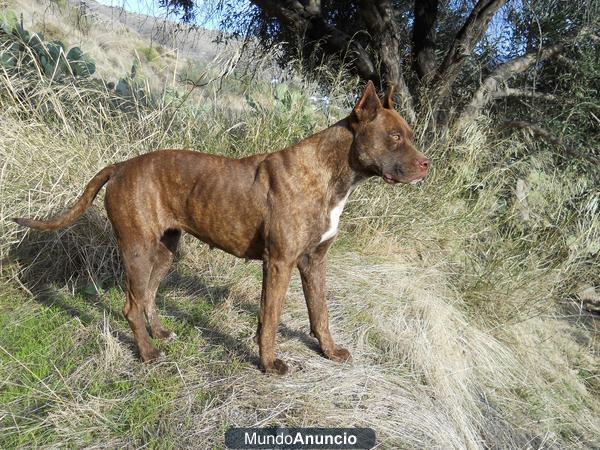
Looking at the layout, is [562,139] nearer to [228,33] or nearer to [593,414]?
[593,414]

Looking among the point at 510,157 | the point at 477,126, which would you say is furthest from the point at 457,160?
the point at 510,157

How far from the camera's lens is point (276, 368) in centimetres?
324

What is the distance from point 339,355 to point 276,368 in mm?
523

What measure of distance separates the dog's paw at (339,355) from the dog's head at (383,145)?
1246 millimetres

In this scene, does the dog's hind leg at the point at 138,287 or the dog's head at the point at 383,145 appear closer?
the dog's head at the point at 383,145

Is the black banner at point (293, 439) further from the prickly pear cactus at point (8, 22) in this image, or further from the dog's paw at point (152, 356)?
the prickly pear cactus at point (8, 22)

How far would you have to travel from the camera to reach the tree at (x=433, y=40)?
19.7ft

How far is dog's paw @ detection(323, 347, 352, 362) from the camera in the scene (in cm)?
355

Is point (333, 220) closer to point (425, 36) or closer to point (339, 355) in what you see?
point (339, 355)

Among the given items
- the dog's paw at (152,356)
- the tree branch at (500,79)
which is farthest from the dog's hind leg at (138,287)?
the tree branch at (500,79)

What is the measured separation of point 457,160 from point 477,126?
689 mm

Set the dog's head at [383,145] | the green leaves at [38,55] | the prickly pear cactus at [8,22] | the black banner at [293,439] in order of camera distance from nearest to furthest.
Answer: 1. the black banner at [293,439]
2. the dog's head at [383,145]
3. the green leaves at [38,55]
4. the prickly pear cactus at [8,22]

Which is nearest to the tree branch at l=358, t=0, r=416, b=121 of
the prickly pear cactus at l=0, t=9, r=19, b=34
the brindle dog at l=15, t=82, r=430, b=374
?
the brindle dog at l=15, t=82, r=430, b=374

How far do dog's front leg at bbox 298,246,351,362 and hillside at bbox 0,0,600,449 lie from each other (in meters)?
0.11
